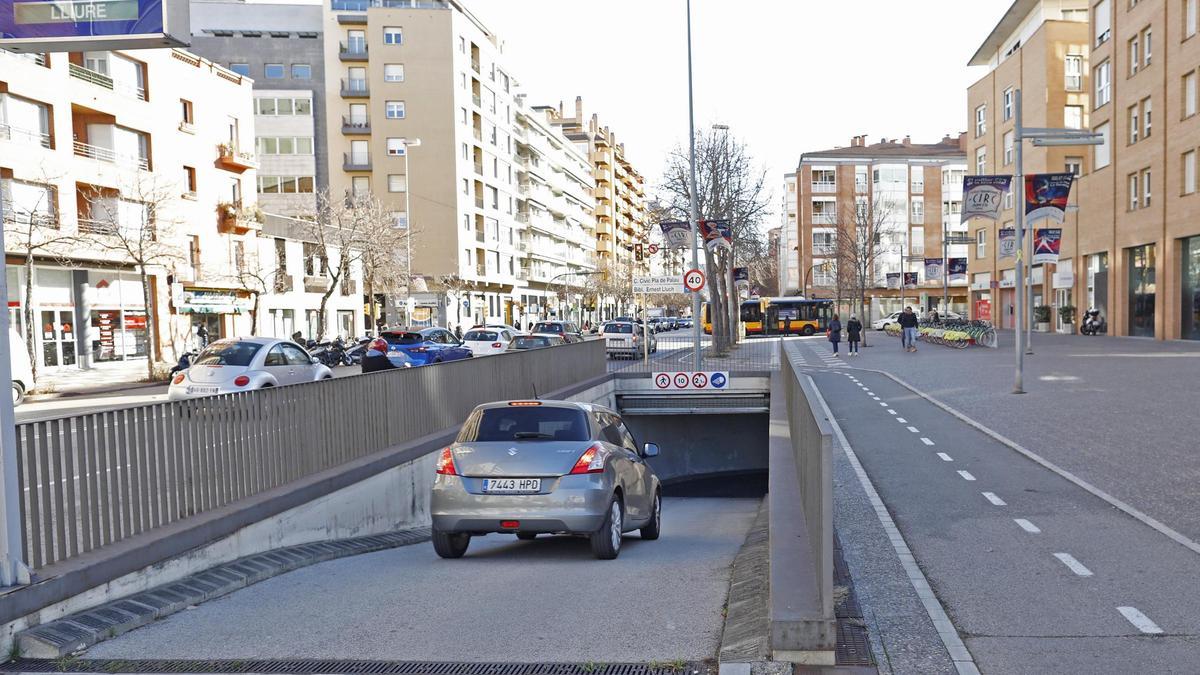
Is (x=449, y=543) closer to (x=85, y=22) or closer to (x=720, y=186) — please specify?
(x=85, y=22)

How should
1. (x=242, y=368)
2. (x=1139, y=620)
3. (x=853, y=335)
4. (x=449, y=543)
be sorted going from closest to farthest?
(x=1139, y=620), (x=449, y=543), (x=242, y=368), (x=853, y=335)

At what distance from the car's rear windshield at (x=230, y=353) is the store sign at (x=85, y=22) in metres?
12.3

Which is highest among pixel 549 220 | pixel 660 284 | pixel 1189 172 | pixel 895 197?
pixel 895 197

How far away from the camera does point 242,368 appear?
17734 millimetres

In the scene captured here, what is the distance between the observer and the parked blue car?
33.1 meters

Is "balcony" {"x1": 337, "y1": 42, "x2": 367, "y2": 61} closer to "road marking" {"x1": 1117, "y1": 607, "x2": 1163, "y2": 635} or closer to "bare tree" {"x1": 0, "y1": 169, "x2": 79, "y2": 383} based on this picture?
"bare tree" {"x1": 0, "y1": 169, "x2": 79, "y2": 383}

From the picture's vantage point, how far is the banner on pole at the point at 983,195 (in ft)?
71.2

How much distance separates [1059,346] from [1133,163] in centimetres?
1033

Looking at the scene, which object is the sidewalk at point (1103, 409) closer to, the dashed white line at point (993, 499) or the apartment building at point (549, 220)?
the dashed white line at point (993, 499)

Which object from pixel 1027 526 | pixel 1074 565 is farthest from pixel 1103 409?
pixel 1074 565

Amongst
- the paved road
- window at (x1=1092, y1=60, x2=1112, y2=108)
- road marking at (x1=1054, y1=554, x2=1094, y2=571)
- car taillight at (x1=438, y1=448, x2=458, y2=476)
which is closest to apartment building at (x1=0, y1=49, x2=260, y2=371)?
car taillight at (x1=438, y1=448, x2=458, y2=476)

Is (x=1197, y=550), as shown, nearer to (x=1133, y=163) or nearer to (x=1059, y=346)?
(x=1059, y=346)

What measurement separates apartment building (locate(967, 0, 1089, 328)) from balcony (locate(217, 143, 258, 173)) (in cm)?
3629

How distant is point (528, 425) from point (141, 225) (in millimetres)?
30732
